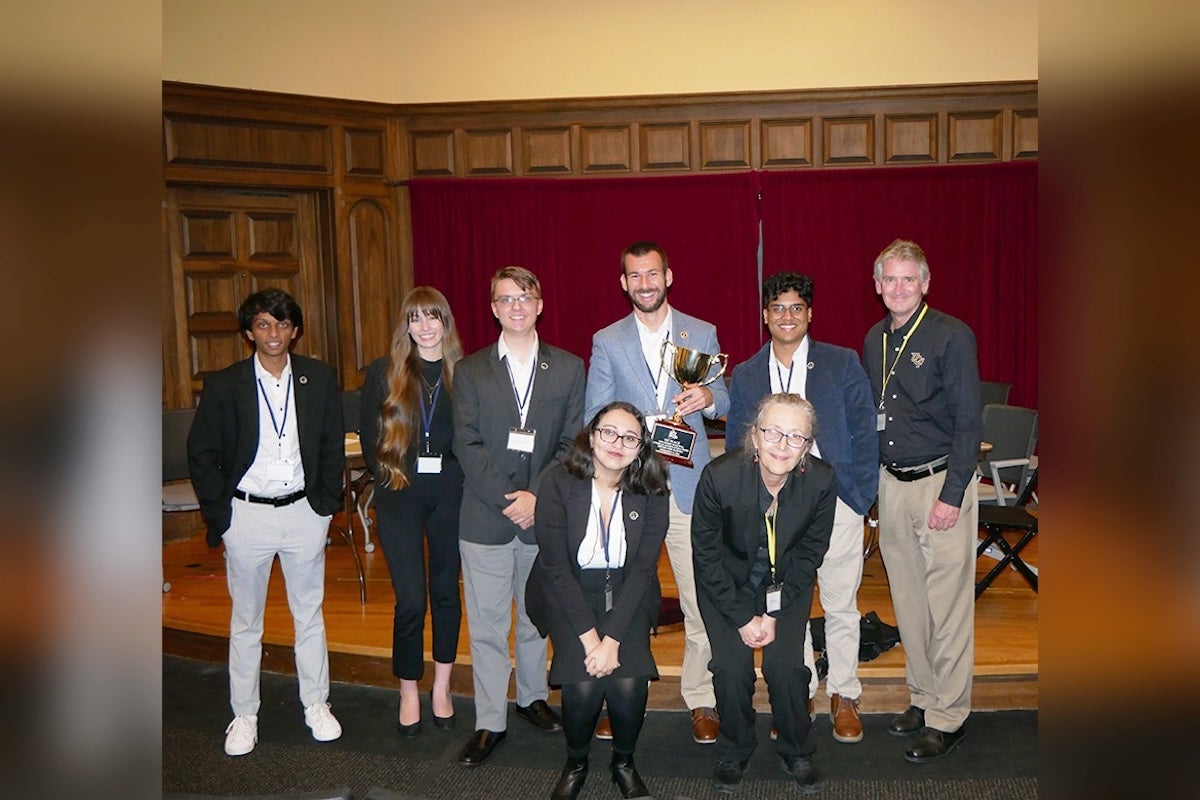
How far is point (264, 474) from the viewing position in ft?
11.6

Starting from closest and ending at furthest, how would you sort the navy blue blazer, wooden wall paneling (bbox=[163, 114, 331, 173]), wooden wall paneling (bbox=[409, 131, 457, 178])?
the navy blue blazer → wooden wall paneling (bbox=[163, 114, 331, 173]) → wooden wall paneling (bbox=[409, 131, 457, 178])

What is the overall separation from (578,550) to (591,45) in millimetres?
5096

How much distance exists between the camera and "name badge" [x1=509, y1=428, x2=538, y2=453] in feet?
11.6

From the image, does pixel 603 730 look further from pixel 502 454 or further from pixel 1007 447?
pixel 1007 447

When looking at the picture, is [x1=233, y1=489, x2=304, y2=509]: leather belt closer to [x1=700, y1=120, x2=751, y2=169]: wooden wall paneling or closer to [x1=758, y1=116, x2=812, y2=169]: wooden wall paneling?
[x1=700, y1=120, x2=751, y2=169]: wooden wall paneling

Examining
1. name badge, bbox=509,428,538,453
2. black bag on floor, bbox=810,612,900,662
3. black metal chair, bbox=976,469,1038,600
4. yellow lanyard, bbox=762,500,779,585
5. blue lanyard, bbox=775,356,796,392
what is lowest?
black bag on floor, bbox=810,612,900,662

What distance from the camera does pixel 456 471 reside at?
3.68 m

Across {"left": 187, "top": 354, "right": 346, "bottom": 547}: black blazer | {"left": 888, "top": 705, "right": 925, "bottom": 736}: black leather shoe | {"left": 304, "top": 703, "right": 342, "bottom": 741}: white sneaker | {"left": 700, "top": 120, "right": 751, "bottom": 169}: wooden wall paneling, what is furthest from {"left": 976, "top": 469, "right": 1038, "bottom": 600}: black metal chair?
{"left": 700, "top": 120, "right": 751, "bottom": 169}: wooden wall paneling

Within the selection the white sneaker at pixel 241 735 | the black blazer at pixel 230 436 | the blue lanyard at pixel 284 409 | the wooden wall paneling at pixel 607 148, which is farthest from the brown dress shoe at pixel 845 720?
the wooden wall paneling at pixel 607 148

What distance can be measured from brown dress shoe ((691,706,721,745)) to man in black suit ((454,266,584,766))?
0.72 m

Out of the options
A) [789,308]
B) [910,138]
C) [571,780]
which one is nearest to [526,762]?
[571,780]

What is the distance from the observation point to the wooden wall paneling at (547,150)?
24.2ft

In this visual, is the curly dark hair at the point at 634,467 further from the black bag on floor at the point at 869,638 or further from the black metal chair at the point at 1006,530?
the black metal chair at the point at 1006,530
